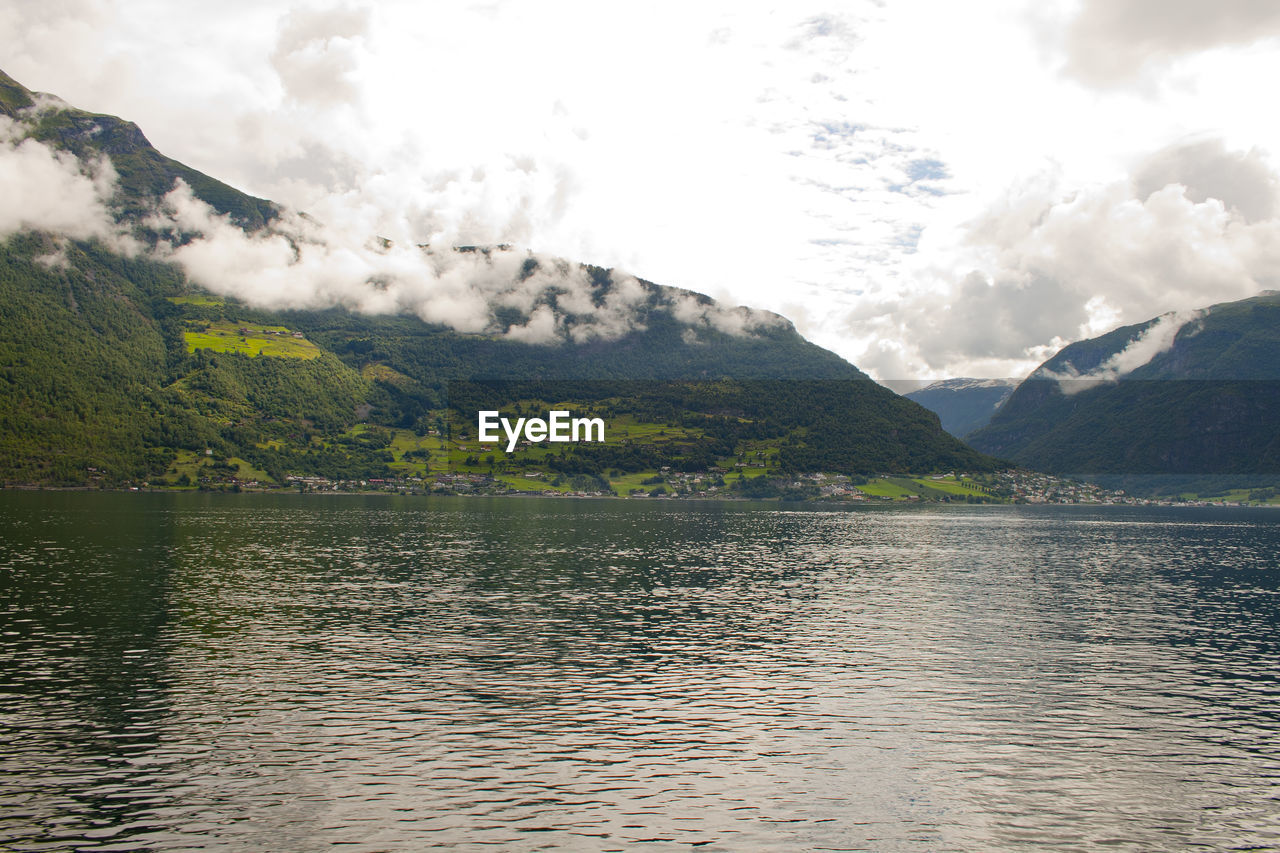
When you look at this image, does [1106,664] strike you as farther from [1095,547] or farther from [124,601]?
[1095,547]

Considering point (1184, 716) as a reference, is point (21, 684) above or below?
above

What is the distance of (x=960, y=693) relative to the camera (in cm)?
4134

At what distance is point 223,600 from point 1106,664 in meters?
61.1

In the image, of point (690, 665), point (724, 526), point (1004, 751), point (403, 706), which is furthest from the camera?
point (724, 526)

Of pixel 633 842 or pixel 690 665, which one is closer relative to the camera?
pixel 633 842

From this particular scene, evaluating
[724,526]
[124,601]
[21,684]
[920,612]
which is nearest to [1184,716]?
[920,612]

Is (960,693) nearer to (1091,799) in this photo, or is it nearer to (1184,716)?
(1184,716)

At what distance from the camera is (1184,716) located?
3803cm

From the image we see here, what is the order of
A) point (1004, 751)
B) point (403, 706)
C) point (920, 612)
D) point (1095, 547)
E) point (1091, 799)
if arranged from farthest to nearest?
1. point (1095, 547)
2. point (920, 612)
3. point (403, 706)
4. point (1004, 751)
5. point (1091, 799)

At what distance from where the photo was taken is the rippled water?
2520 centimetres

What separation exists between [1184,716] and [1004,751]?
12.0m

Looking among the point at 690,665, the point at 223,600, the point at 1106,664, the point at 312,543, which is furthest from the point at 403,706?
the point at 312,543

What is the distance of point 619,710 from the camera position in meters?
36.9

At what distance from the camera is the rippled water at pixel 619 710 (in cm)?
2520
